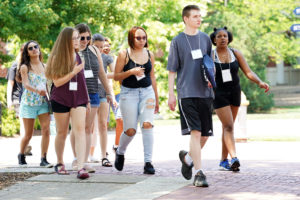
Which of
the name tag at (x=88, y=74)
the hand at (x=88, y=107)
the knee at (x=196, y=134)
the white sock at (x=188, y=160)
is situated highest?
the name tag at (x=88, y=74)

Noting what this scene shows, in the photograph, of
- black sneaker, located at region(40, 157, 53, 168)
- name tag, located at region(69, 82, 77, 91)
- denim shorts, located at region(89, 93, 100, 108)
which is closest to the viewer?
name tag, located at region(69, 82, 77, 91)

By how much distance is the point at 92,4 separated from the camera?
2083cm

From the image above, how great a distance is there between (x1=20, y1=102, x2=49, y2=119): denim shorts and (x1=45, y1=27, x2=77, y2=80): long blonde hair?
1663 millimetres

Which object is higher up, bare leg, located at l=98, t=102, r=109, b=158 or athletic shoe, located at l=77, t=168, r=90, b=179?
bare leg, located at l=98, t=102, r=109, b=158

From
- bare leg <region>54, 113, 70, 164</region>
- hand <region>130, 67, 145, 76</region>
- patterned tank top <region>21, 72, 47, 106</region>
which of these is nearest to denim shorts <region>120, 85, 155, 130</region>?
hand <region>130, 67, 145, 76</region>

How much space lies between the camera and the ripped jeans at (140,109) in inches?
348

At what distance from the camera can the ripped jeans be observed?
8.83 metres

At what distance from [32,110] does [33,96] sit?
0.68ft

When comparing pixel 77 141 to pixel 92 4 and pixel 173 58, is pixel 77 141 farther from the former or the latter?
pixel 92 4

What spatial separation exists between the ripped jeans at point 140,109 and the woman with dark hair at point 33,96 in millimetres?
1619

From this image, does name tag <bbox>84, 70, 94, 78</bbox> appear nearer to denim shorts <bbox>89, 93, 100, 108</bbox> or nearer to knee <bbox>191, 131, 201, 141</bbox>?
denim shorts <bbox>89, 93, 100, 108</bbox>

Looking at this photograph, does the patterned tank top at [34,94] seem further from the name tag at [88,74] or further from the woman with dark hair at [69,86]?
the woman with dark hair at [69,86]

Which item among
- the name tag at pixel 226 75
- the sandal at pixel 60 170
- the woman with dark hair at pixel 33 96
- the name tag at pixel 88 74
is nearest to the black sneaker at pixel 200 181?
the name tag at pixel 226 75

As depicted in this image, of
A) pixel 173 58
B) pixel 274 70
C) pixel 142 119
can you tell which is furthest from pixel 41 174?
pixel 274 70
